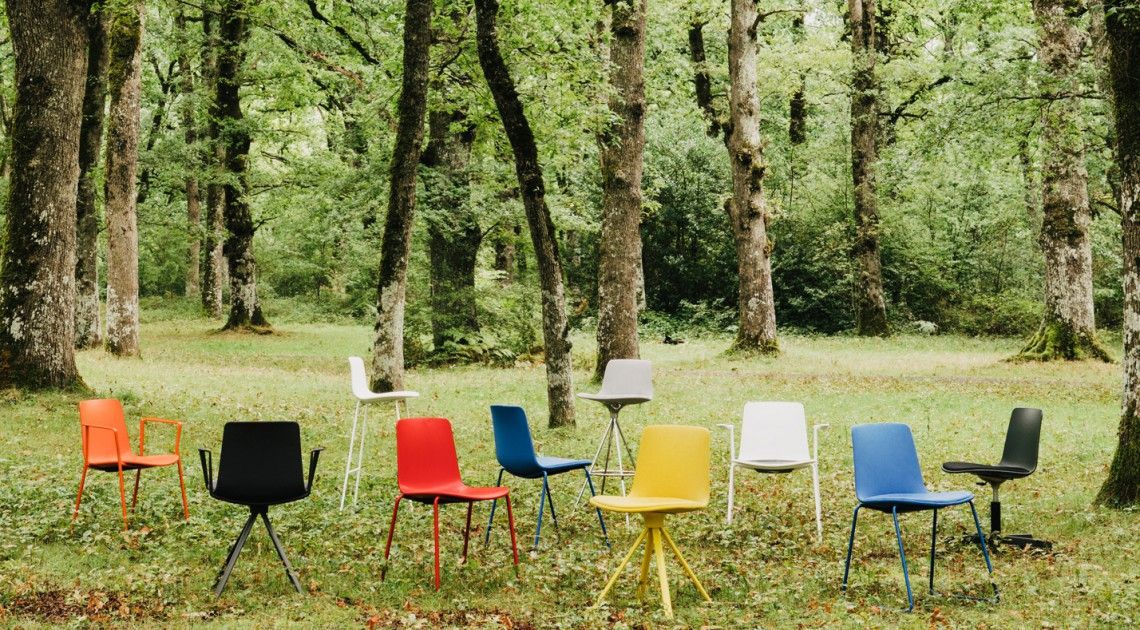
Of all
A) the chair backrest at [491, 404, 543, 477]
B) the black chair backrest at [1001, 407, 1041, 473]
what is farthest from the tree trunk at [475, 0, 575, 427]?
the black chair backrest at [1001, 407, 1041, 473]

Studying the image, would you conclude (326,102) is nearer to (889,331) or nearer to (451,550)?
(889,331)

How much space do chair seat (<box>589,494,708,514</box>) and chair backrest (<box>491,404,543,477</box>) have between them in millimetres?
1188

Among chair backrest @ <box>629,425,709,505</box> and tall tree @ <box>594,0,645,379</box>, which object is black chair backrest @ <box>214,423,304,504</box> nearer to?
chair backrest @ <box>629,425,709,505</box>

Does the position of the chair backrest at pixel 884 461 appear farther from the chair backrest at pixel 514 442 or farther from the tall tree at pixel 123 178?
the tall tree at pixel 123 178

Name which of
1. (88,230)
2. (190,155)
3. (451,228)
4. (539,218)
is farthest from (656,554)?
(190,155)

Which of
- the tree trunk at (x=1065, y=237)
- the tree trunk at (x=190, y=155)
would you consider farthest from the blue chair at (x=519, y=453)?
the tree trunk at (x=190, y=155)

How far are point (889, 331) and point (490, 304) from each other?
42.3ft

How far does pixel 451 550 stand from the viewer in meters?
7.49

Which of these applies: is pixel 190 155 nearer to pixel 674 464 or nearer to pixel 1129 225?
pixel 674 464

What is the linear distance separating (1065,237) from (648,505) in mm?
14470

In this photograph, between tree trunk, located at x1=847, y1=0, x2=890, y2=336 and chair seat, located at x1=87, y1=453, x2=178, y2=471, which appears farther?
tree trunk, located at x1=847, y1=0, x2=890, y2=336

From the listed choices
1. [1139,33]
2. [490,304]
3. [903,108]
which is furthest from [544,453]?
[903,108]

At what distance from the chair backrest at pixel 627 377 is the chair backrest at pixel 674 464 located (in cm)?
324

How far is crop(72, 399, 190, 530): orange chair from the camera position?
7617mm
